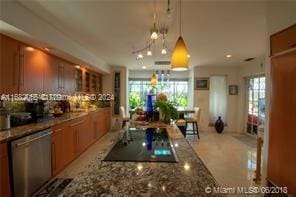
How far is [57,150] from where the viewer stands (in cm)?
358

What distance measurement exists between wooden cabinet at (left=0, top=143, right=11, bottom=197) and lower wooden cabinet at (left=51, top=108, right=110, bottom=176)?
1036 mm

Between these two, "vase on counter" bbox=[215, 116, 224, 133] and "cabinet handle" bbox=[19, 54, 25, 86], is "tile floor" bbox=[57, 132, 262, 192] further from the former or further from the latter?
"cabinet handle" bbox=[19, 54, 25, 86]

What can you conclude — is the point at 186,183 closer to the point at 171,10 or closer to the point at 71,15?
the point at 171,10

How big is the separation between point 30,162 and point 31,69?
4.83ft

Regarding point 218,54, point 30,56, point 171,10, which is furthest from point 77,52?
point 218,54

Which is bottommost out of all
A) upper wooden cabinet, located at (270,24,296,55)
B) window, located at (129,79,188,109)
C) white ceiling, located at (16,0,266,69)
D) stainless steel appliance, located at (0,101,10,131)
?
stainless steel appliance, located at (0,101,10,131)

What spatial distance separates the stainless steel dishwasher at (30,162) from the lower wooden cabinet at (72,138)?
253mm

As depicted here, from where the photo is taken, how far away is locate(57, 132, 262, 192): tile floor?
3.58 metres

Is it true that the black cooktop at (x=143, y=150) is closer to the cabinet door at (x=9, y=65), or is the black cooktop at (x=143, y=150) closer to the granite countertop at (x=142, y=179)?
the granite countertop at (x=142, y=179)

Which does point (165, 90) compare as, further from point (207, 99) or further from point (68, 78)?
point (68, 78)

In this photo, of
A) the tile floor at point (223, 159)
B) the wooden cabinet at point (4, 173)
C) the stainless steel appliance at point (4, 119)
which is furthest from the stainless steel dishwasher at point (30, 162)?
the tile floor at point (223, 159)

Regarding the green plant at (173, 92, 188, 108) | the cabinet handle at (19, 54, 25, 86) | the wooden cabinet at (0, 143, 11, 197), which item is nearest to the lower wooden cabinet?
the cabinet handle at (19, 54, 25, 86)

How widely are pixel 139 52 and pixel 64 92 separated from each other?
2017 millimetres

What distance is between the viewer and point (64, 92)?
473cm
